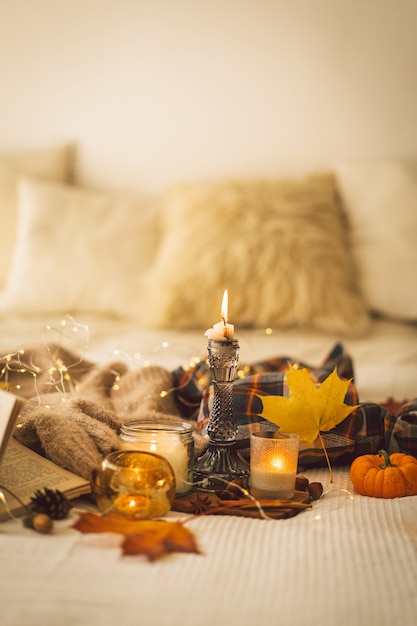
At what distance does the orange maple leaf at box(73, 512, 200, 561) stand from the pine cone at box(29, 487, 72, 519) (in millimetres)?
20

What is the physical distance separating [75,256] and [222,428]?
1.41 metres

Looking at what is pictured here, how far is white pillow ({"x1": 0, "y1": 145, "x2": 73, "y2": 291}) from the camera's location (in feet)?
7.90

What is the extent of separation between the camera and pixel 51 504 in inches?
30.5

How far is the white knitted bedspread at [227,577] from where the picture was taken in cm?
57

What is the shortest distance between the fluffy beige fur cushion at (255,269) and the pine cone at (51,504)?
126 cm

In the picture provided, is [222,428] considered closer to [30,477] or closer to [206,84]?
[30,477]

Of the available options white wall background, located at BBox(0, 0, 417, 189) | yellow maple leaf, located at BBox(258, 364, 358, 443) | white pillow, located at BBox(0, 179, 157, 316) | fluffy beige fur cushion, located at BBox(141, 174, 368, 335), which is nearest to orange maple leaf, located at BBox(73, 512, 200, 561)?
yellow maple leaf, located at BBox(258, 364, 358, 443)

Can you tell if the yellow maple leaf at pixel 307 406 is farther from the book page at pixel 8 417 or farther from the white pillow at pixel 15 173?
the white pillow at pixel 15 173

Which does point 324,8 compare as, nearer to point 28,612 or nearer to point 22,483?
point 22,483

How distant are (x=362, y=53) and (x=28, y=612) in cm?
242

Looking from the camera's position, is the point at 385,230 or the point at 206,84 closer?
the point at 385,230

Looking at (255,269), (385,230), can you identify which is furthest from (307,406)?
(385,230)

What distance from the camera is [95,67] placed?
2770mm

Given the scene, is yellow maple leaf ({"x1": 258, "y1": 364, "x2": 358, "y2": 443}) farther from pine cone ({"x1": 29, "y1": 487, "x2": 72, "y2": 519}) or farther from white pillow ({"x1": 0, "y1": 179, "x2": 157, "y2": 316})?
white pillow ({"x1": 0, "y1": 179, "x2": 157, "y2": 316})
